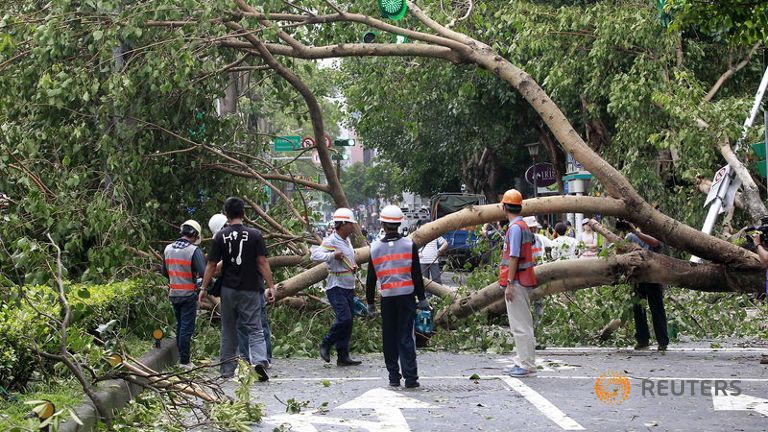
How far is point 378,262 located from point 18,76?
6.06 meters

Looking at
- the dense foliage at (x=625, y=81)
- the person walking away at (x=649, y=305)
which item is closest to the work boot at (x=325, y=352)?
the person walking away at (x=649, y=305)

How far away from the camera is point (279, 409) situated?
30.6 feet

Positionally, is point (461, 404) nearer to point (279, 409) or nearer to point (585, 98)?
point (279, 409)

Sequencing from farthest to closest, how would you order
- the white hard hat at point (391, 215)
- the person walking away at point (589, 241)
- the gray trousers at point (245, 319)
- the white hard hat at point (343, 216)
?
the person walking away at point (589, 241) < the white hard hat at point (343, 216) < the gray trousers at point (245, 319) < the white hard hat at point (391, 215)

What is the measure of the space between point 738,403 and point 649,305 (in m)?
4.67

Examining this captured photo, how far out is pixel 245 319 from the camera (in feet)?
36.1

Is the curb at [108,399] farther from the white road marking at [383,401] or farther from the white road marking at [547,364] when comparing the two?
the white road marking at [547,364]

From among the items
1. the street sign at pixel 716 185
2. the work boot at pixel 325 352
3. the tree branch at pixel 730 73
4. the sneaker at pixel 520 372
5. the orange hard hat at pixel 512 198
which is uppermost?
the tree branch at pixel 730 73

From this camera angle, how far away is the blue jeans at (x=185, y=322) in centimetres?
1212

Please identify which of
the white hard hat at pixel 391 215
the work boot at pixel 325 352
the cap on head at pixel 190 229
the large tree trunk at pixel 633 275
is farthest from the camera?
the large tree trunk at pixel 633 275

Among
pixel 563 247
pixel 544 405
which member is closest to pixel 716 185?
pixel 563 247

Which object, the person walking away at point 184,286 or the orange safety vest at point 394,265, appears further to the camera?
the person walking away at point 184,286

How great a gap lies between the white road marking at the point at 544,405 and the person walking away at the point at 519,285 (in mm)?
324

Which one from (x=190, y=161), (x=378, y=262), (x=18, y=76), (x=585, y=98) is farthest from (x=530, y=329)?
(x=585, y=98)
